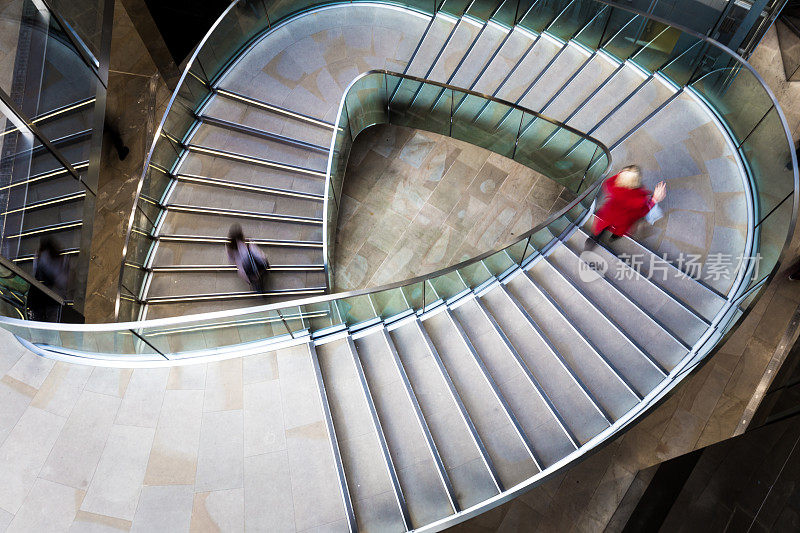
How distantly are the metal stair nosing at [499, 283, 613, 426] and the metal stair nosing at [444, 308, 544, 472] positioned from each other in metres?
0.73

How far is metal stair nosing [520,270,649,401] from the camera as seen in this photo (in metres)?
6.03

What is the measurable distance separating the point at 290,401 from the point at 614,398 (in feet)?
11.8

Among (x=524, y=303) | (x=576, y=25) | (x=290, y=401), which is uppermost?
(x=576, y=25)

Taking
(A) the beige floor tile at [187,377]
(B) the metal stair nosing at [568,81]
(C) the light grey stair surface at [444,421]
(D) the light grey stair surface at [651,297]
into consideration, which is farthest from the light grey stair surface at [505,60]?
(A) the beige floor tile at [187,377]

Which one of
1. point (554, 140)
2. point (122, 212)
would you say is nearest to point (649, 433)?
point (554, 140)

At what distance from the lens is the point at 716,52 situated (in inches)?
277

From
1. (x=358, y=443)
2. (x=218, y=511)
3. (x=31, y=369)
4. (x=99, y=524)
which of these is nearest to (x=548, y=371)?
(x=358, y=443)

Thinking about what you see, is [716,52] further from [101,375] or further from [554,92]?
[101,375]

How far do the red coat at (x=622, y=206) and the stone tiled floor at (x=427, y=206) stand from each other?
2310mm

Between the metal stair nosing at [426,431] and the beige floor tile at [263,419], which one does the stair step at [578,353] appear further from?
the beige floor tile at [263,419]

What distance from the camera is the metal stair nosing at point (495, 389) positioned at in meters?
5.78

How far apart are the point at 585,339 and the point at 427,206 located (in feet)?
12.5

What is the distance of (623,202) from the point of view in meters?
6.55

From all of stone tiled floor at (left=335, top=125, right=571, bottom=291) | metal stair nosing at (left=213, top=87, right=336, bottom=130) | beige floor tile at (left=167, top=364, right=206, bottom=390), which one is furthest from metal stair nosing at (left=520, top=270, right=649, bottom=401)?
beige floor tile at (left=167, top=364, right=206, bottom=390)
